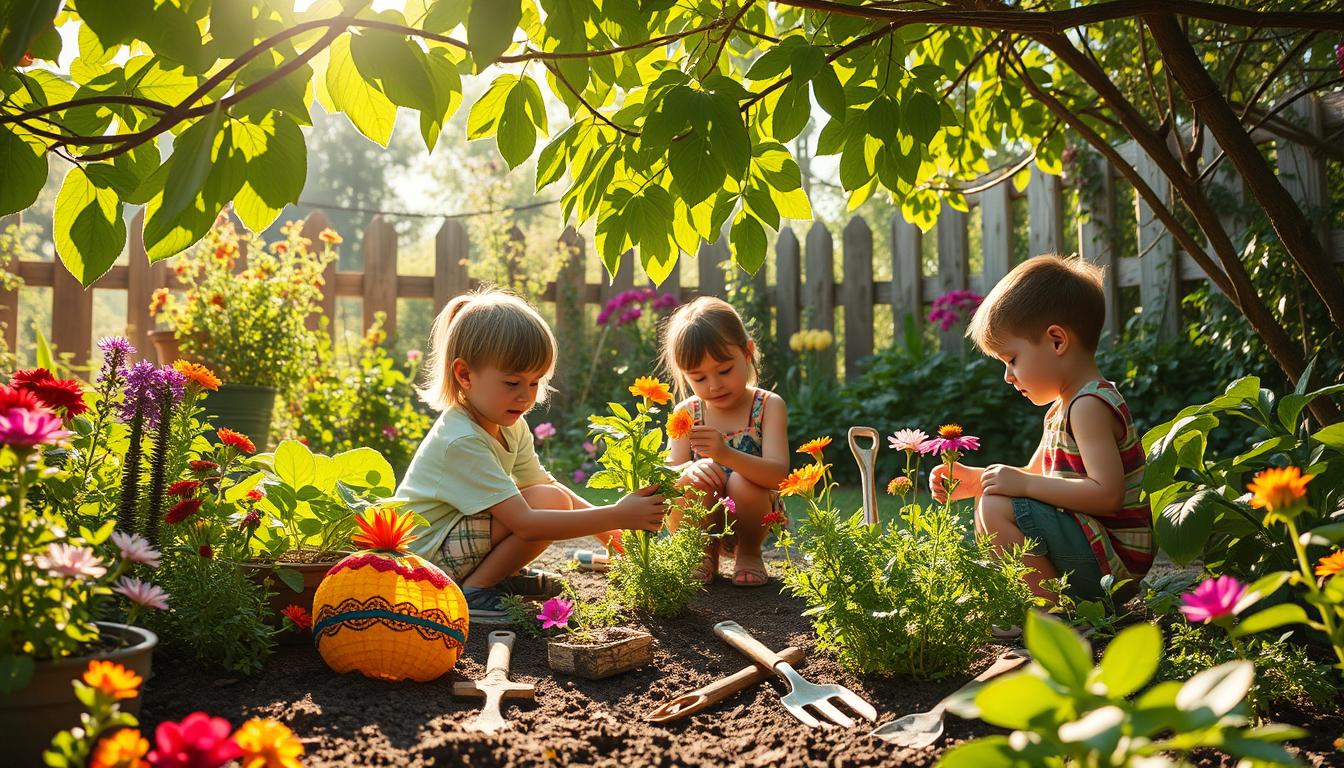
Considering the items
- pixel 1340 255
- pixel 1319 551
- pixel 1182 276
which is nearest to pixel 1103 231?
pixel 1182 276

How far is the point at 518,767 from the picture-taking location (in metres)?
1.35

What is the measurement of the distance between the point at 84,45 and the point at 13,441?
59 centimetres

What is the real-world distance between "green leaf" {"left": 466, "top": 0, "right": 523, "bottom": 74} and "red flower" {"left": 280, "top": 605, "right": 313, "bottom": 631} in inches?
55.0

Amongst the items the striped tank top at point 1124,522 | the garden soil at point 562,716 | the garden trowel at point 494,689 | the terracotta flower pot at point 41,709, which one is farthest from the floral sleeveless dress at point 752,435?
the terracotta flower pot at point 41,709

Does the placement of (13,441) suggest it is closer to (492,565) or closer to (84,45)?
(84,45)

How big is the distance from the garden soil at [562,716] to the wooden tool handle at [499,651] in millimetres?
57

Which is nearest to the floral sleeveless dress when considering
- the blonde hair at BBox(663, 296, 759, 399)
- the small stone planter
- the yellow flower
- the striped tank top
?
the blonde hair at BBox(663, 296, 759, 399)

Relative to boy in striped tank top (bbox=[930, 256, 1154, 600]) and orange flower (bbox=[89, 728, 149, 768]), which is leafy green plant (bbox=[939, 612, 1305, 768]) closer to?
orange flower (bbox=[89, 728, 149, 768])

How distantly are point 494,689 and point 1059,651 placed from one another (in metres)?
1.14

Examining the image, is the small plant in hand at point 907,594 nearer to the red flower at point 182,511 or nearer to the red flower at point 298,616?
the red flower at point 298,616

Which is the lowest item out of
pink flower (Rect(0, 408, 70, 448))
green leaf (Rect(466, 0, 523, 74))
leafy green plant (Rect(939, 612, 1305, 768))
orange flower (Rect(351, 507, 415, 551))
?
orange flower (Rect(351, 507, 415, 551))

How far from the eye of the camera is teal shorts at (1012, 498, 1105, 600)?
2318mm

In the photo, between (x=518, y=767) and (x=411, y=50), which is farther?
(x=518, y=767)

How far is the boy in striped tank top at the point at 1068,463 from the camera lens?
2.32m
